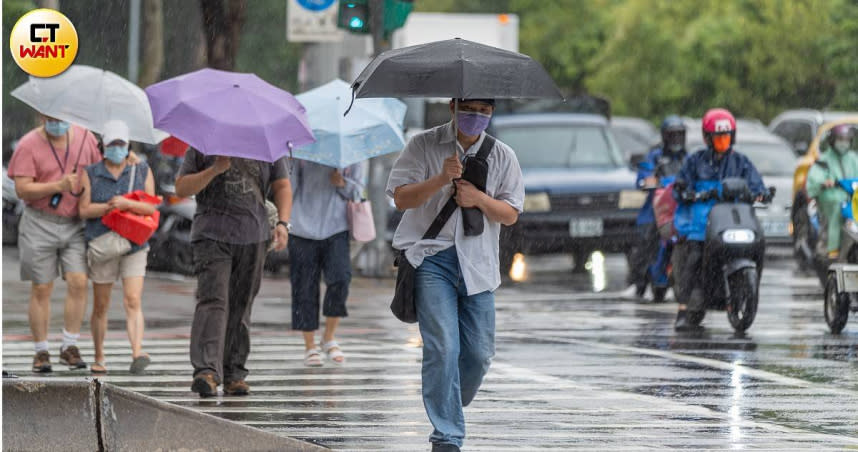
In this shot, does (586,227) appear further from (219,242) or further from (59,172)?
(219,242)

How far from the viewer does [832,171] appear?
18.0 m

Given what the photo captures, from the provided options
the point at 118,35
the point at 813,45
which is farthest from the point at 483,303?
the point at 118,35

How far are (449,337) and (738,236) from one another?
286 inches

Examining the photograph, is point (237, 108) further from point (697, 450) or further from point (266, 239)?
point (697, 450)

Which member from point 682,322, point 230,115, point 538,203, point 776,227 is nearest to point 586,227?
point 538,203

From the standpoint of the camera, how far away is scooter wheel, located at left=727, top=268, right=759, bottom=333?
1534 centimetres

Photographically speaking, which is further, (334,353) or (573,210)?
(573,210)

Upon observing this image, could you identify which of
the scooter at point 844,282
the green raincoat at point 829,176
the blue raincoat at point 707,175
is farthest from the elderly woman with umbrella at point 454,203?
the green raincoat at point 829,176

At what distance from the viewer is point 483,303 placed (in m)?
8.86

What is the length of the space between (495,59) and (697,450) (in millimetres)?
2158

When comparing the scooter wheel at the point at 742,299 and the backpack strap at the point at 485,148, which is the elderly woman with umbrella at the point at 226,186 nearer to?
the backpack strap at the point at 485,148

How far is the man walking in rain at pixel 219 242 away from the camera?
11.0m

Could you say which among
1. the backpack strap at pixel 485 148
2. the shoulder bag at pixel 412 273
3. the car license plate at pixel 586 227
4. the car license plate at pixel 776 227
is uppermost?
the backpack strap at pixel 485 148

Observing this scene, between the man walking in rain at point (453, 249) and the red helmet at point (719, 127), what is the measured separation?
6674 mm
